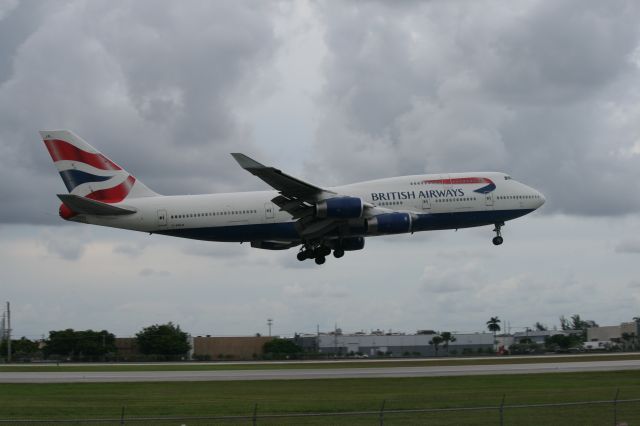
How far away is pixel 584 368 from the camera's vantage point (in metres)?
60.3

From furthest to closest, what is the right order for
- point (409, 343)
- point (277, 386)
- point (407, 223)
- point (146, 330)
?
point (409, 343), point (146, 330), point (407, 223), point (277, 386)

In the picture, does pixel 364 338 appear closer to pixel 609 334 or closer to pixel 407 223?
pixel 609 334

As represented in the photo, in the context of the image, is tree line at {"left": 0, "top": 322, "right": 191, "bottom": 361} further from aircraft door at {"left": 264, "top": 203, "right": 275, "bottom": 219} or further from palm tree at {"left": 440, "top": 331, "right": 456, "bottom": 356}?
aircraft door at {"left": 264, "top": 203, "right": 275, "bottom": 219}

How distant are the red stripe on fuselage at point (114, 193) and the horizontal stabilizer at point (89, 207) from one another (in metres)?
2.28

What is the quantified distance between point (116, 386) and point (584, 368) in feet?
103

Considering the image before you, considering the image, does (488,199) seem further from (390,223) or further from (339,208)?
(339,208)

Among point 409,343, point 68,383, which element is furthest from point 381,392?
point 409,343

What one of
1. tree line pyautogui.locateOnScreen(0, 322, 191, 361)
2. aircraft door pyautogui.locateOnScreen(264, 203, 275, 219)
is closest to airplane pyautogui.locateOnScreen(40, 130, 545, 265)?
aircraft door pyautogui.locateOnScreen(264, 203, 275, 219)

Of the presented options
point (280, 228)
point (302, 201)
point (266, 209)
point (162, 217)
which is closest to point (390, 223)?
point (302, 201)

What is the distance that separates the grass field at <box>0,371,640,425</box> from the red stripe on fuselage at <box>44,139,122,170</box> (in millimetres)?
18823

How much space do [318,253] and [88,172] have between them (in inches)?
699

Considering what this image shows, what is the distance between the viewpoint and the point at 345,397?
4059cm

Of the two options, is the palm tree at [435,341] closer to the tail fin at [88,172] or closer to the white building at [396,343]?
the white building at [396,343]

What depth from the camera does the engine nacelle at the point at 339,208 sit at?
5750cm
